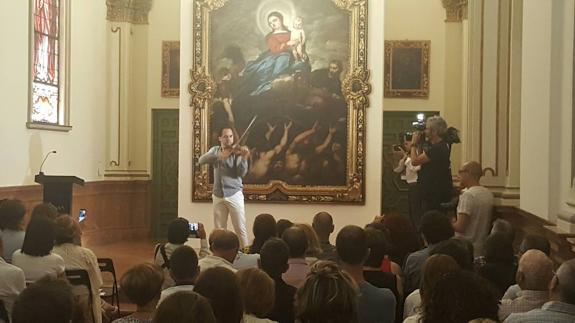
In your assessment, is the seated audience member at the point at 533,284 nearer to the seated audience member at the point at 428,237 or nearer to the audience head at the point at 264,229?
the seated audience member at the point at 428,237

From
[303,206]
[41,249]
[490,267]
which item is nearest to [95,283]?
[41,249]

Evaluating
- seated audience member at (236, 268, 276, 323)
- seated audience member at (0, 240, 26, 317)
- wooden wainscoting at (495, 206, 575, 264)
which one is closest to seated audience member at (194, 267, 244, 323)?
seated audience member at (236, 268, 276, 323)

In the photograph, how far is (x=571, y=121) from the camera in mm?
6168

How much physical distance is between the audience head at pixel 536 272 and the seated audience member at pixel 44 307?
8.01ft

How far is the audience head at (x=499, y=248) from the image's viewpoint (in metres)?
5.44

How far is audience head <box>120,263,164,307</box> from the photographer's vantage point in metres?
4.12

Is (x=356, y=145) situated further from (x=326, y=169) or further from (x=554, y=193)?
(x=554, y=193)

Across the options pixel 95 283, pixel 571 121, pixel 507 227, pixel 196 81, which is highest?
pixel 196 81

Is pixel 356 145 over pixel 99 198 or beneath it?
over

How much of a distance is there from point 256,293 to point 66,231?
2.71 metres

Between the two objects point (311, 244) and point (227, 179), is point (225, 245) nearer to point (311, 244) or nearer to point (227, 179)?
point (311, 244)

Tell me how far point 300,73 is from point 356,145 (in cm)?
154

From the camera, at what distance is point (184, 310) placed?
2857mm

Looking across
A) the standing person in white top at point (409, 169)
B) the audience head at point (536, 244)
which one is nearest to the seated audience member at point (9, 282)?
the audience head at point (536, 244)
